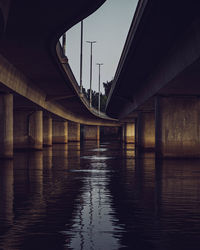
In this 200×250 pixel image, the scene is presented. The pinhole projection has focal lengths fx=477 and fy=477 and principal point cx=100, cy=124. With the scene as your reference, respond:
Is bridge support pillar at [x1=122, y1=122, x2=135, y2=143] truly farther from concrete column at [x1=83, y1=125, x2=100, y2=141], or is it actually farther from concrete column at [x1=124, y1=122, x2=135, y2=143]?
concrete column at [x1=83, y1=125, x2=100, y2=141]

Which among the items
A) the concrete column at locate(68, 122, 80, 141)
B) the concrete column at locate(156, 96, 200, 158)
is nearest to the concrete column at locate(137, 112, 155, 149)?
the concrete column at locate(156, 96, 200, 158)

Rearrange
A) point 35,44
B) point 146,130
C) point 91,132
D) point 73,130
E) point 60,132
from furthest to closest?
point 91,132 < point 73,130 < point 60,132 < point 146,130 < point 35,44

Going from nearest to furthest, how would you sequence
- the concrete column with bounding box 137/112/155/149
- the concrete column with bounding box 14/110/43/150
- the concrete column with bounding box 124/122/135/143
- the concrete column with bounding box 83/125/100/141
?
the concrete column with bounding box 14/110/43/150, the concrete column with bounding box 137/112/155/149, the concrete column with bounding box 124/122/135/143, the concrete column with bounding box 83/125/100/141

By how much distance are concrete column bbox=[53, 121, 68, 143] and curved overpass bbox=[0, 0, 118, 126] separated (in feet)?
162

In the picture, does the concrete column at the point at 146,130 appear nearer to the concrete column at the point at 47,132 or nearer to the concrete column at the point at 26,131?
the concrete column at the point at 26,131

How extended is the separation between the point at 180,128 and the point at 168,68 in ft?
31.3

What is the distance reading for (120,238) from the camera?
29.2 feet

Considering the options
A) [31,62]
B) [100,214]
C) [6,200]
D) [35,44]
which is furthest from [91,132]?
[100,214]

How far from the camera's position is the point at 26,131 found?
56094mm

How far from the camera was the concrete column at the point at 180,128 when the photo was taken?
120 feet

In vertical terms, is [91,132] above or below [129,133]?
above

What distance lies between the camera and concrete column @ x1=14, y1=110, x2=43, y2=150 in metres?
56.0

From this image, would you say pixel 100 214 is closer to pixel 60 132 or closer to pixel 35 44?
pixel 35 44

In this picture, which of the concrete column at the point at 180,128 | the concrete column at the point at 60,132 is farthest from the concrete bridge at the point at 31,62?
the concrete column at the point at 60,132
